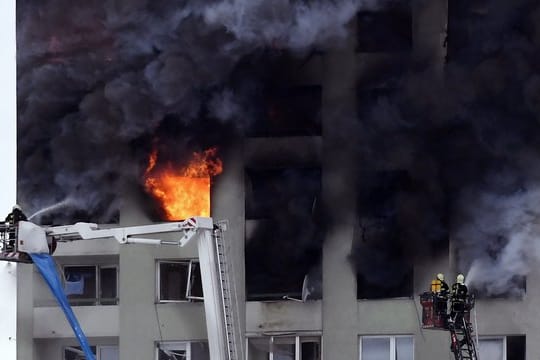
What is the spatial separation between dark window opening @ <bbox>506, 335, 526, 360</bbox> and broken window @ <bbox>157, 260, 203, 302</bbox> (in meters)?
4.40

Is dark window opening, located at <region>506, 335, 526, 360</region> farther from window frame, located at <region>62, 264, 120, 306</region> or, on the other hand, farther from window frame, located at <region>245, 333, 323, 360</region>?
window frame, located at <region>62, 264, 120, 306</region>

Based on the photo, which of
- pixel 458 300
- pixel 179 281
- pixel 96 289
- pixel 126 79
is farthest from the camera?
pixel 96 289

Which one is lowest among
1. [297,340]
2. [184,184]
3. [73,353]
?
[73,353]

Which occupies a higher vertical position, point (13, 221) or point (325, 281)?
point (13, 221)

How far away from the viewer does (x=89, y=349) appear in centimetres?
1582

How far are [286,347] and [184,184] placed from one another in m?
2.75

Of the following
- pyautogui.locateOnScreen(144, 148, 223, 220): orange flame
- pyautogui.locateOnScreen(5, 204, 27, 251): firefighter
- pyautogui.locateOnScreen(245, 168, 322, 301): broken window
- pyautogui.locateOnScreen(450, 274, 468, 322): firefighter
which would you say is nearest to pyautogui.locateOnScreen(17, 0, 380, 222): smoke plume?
pyautogui.locateOnScreen(144, 148, 223, 220): orange flame

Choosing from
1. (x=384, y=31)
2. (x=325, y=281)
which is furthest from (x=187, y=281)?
(x=384, y=31)

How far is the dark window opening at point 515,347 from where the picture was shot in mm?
15992

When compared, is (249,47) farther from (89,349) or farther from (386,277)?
(89,349)

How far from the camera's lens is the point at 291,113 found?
16328mm

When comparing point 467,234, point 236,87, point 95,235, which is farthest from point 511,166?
point 95,235

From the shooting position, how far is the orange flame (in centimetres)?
1639

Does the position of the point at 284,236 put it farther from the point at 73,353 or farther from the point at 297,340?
the point at 73,353
